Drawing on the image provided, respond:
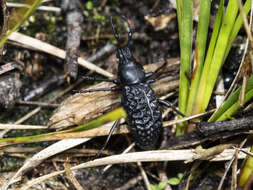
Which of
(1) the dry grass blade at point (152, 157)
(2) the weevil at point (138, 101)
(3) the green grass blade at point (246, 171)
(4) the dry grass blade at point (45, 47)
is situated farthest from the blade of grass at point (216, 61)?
(4) the dry grass blade at point (45, 47)

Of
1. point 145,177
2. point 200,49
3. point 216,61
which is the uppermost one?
point 200,49

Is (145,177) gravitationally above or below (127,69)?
below

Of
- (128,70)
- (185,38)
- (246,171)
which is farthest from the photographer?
→ (128,70)

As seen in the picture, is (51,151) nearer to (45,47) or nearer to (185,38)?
(45,47)

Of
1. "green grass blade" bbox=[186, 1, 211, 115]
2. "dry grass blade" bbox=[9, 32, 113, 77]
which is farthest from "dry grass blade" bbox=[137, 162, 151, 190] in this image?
"dry grass blade" bbox=[9, 32, 113, 77]

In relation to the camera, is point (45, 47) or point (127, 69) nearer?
point (127, 69)

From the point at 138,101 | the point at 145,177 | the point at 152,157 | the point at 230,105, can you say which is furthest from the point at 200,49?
the point at 145,177

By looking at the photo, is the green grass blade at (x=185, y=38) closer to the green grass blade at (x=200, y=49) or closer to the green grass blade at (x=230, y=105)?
the green grass blade at (x=200, y=49)

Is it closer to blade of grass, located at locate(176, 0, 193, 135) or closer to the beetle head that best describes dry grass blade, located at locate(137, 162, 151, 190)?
blade of grass, located at locate(176, 0, 193, 135)

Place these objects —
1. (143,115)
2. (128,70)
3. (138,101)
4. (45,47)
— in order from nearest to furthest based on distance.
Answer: (143,115) → (138,101) → (128,70) → (45,47)
